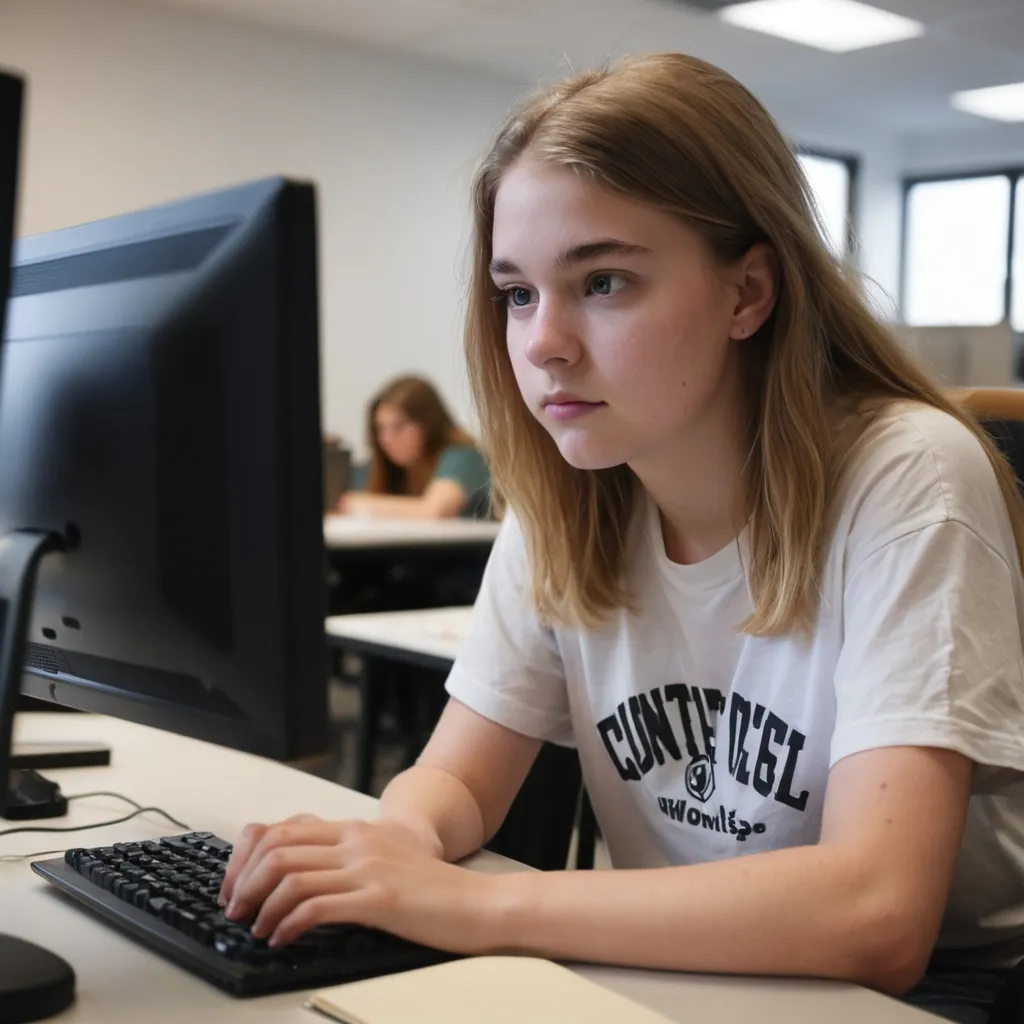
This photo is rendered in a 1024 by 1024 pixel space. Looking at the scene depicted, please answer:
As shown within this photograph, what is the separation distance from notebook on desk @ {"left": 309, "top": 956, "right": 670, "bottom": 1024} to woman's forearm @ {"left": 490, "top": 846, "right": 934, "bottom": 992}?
0.12ft

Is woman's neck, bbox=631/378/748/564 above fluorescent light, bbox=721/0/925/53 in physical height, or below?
below

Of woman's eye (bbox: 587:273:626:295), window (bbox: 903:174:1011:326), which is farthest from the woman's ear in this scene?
window (bbox: 903:174:1011:326)

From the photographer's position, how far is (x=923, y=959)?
32.1 inches

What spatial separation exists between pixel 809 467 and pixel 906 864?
339 mm

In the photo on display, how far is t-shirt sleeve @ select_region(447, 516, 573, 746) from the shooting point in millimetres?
1197

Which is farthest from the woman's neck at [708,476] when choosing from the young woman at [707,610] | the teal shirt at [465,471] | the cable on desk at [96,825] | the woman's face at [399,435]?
the woman's face at [399,435]

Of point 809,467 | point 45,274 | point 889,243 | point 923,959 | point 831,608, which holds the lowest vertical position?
point 923,959

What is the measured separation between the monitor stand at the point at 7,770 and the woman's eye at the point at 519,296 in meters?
0.44

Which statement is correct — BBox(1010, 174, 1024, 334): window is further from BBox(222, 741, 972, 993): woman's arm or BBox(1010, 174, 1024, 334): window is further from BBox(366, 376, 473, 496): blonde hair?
BBox(222, 741, 972, 993): woman's arm

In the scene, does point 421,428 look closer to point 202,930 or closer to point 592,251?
point 592,251

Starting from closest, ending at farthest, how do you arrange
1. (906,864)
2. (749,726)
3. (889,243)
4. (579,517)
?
(906,864) → (749,726) → (579,517) → (889,243)

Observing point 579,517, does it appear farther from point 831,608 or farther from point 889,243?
point 889,243

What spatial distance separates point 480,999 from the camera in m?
0.71

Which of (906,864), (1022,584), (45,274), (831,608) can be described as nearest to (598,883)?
(906,864)
